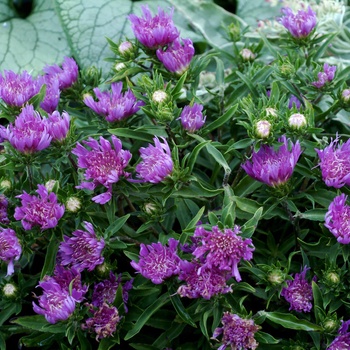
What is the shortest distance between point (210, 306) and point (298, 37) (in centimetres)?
62

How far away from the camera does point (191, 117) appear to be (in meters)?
1.09

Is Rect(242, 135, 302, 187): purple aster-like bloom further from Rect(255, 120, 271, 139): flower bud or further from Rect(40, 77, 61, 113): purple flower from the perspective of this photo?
Rect(40, 77, 61, 113): purple flower

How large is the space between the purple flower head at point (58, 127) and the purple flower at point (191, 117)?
0.21 metres

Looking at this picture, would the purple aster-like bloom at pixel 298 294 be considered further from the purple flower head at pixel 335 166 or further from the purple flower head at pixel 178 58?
the purple flower head at pixel 178 58

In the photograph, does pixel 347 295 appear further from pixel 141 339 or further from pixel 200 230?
pixel 141 339

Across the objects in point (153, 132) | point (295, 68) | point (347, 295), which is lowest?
point (347, 295)

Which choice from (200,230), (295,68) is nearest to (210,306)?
(200,230)

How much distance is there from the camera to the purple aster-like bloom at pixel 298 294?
1.01m

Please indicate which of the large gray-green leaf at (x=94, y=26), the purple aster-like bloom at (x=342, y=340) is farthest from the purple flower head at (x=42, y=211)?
the large gray-green leaf at (x=94, y=26)

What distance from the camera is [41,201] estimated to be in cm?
100

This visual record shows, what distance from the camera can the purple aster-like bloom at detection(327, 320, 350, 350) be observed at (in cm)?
98

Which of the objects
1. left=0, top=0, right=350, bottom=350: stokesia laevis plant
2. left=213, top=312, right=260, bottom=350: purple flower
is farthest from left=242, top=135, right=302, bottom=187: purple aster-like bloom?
left=213, top=312, right=260, bottom=350: purple flower

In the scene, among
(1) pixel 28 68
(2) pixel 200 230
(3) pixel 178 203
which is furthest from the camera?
(1) pixel 28 68

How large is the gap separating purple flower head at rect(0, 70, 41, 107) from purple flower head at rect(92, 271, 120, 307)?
376 millimetres
